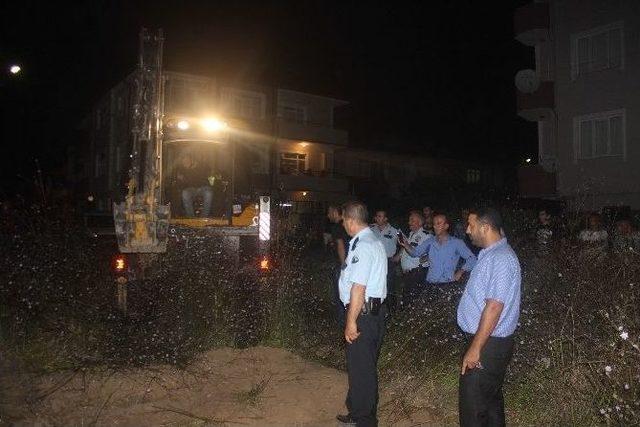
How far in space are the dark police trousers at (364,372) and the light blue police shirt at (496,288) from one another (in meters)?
0.83

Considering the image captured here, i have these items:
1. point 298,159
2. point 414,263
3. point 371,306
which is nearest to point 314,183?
point 298,159

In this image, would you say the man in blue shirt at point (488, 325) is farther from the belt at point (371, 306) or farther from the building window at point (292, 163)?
the building window at point (292, 163)

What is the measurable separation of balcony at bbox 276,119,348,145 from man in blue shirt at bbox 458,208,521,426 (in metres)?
30.9

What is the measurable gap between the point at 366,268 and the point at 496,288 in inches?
42.1

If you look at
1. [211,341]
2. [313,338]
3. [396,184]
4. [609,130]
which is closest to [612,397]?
[313,338]

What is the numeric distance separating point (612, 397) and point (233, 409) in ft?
10.1

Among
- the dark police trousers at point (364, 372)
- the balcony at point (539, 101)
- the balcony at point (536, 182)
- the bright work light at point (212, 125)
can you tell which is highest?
the balcony at point (539, 101)

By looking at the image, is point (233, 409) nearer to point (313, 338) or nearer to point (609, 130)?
point (313, 338)

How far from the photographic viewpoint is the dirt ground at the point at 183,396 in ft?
16.1

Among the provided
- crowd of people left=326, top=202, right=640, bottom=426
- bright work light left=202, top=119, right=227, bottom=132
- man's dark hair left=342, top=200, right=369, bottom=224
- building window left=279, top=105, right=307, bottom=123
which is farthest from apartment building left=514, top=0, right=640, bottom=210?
building window left=279, top=105, right=307, bottom=123

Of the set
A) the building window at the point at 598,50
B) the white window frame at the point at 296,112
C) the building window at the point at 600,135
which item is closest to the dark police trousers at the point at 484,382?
the building window at the point at 600,135

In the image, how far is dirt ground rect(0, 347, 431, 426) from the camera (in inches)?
193

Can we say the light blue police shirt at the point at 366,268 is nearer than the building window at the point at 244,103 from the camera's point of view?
Yes

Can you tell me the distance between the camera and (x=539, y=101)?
824 inches
